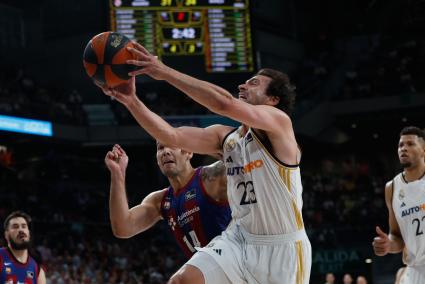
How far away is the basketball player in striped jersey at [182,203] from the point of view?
17.7 feet

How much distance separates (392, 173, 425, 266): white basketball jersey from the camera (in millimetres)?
6320

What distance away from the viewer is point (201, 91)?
409cm

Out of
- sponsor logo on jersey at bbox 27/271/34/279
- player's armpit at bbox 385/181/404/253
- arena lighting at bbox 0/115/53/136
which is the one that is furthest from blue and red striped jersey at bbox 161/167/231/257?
arena lighting at bbox 0/115/53/136

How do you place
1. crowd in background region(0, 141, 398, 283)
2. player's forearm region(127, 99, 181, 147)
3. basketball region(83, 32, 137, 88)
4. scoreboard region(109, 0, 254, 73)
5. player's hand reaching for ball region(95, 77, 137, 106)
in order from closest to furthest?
basketball region(83, 32, 137, 88), player's hand reaching for ball region(95, 77, 137, 106), player's forearm region(127, 99, 181, 147), scoreboard region(109, 0, 254, 73), crowd in background region(0, 141, 398, 283)

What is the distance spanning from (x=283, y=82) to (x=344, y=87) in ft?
65.6

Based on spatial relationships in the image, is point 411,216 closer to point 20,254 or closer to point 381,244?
point 381,244

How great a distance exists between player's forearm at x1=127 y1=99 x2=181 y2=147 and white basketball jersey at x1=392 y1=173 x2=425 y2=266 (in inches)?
104

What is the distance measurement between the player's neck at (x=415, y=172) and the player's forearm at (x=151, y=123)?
2.70 meters

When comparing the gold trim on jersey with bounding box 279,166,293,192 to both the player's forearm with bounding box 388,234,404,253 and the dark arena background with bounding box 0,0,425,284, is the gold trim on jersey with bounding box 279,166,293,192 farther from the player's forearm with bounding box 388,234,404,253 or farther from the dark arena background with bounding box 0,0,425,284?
the dark arena background with bounding box 0,0,425,284

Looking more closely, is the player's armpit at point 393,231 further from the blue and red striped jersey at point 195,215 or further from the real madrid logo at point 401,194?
the blue and red striped jersey at point 195,215

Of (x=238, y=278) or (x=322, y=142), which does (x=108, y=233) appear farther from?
(x=238, y=278)

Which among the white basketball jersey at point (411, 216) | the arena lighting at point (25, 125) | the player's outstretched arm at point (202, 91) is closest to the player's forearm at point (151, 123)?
the player's outstretched arm at point (202, 91)

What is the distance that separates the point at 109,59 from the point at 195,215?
1.61 metres

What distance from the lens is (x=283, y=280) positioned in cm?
444
